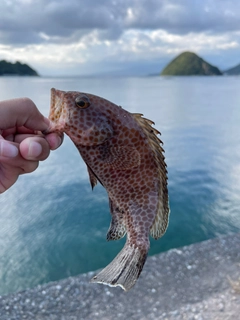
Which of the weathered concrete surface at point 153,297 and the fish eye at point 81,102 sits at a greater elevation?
the fish eye at point 81,102

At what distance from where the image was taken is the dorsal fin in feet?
6.03

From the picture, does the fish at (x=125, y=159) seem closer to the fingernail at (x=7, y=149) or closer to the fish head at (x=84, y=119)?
the fish head at (x=84, y=119)

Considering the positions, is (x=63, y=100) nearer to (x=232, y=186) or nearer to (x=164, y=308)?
(x=164, y=308)

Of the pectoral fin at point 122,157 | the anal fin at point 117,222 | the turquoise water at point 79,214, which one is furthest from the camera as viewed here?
the turquoise water at point 79,214

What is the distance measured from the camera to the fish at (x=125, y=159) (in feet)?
5.91

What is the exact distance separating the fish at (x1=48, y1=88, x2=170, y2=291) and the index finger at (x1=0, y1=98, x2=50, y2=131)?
0.68 metres

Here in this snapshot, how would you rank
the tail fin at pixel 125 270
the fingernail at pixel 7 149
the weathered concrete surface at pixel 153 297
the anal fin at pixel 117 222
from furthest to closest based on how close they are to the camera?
the weathered concrete surface at pixel 153 297, the fingernail at pixel 7 149, the anal fin at pixel 117 222, the tail fin at pixel 125 270

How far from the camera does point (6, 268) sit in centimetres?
1005

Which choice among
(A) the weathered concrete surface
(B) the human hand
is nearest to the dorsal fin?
(B) the human hand

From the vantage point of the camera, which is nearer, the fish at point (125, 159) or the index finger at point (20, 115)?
the fish at point (125, 159)

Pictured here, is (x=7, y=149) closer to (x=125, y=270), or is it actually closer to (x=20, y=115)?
(x=20, y=115)

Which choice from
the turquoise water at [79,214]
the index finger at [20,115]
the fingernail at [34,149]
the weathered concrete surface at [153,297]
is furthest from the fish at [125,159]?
the turquoise water at [79,214]

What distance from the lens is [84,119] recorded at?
1.82 m

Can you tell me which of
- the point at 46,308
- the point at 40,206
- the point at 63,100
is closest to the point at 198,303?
the point at 46,308
